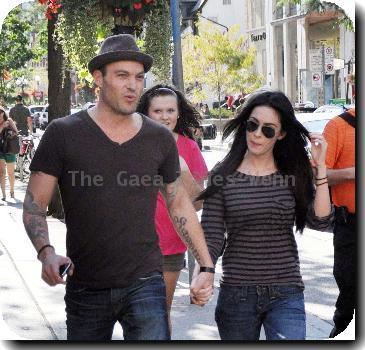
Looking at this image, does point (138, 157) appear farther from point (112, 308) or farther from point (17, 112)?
point (17, 112)

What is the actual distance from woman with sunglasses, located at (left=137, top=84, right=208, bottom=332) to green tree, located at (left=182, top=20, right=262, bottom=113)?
2108cm

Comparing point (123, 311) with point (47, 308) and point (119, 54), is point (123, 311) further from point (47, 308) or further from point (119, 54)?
point (47, 308)

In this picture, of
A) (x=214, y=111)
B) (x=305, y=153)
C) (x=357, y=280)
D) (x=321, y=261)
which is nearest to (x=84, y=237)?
(x=305, y=153)

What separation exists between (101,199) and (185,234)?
1.95 feet

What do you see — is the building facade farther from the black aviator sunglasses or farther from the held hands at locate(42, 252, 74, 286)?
the held hands at locate(42, 252, 74, 286)

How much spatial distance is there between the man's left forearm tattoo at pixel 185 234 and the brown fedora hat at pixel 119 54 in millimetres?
717

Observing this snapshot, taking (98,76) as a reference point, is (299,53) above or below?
above

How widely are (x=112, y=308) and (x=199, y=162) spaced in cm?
172

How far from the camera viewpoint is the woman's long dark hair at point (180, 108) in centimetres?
557

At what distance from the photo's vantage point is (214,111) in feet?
77.0

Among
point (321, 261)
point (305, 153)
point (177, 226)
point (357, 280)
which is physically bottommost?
point (321, 261)

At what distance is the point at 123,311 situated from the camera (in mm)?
4012

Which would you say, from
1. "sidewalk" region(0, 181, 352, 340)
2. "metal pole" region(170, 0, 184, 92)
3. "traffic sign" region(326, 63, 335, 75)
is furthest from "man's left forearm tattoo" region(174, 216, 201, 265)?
"traffic sign" region(326, 63, 335, 75)

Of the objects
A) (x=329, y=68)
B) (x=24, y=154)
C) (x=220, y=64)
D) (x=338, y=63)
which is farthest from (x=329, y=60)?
(x=24, y=154)
